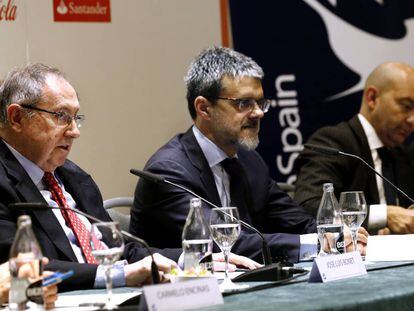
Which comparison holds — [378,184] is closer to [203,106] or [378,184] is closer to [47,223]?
[203,106]

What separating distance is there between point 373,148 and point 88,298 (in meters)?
2.68

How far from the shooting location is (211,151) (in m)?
3.83

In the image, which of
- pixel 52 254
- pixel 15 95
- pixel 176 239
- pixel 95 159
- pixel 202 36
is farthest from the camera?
pixel 202 36

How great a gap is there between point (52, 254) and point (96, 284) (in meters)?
0.34

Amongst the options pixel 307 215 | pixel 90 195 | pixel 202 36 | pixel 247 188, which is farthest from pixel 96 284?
pixel 202 36

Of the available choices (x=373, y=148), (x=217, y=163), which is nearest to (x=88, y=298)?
(x=217, y=163)

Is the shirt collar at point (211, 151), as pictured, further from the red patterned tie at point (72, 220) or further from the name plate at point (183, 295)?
the name plate at point (183, 295)

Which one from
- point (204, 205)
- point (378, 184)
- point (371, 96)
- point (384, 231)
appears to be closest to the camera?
point (204, 205)

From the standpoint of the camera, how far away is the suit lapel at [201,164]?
3662 mm

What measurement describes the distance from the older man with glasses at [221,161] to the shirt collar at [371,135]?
0.86 meters

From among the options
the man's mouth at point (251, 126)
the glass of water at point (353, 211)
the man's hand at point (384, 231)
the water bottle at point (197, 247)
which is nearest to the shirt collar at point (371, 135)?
the man's hand at point (384, 231)

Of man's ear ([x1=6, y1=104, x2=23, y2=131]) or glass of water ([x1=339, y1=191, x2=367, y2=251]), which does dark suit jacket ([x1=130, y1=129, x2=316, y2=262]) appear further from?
man's ear ([x1=6, y1=104, x2=23, y2=131])

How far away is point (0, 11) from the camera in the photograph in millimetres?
4207

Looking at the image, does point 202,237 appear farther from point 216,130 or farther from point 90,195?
point 216,130
